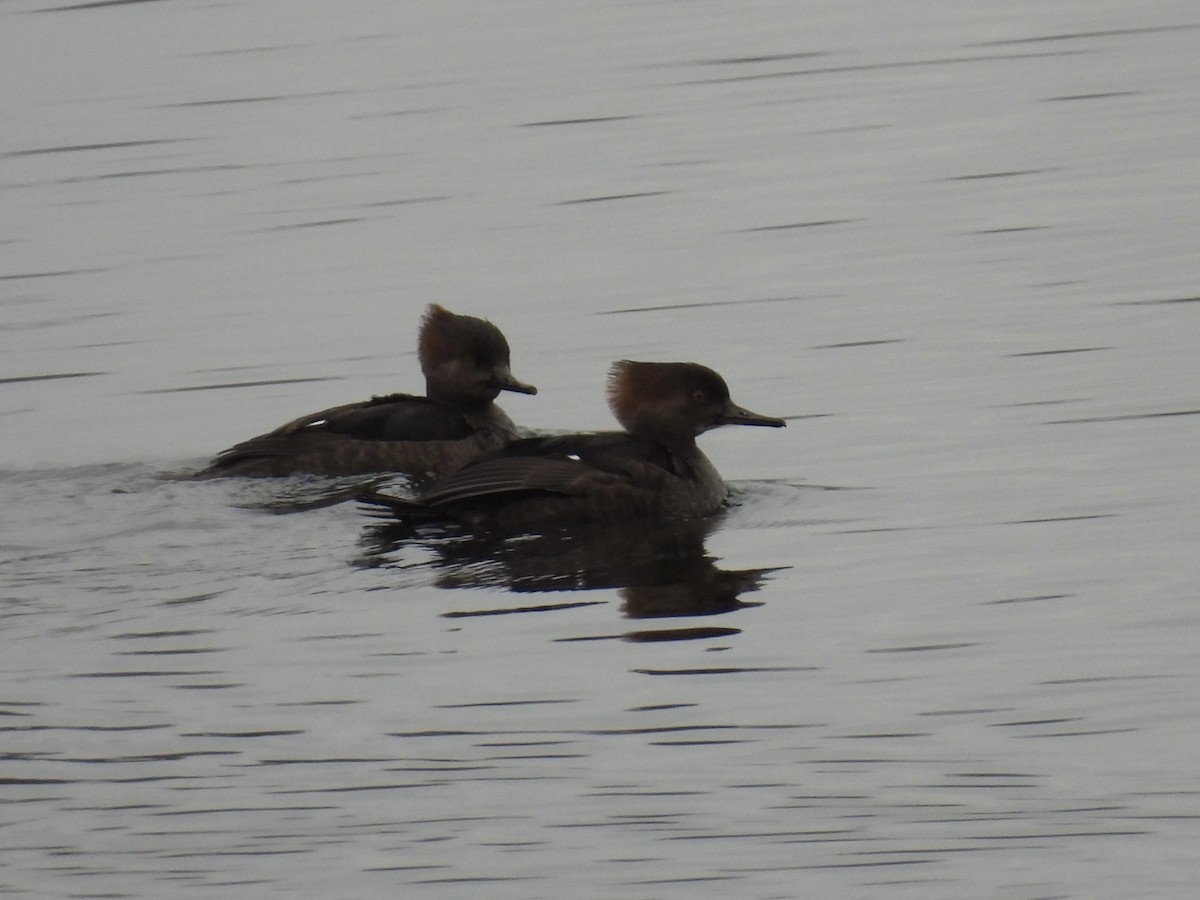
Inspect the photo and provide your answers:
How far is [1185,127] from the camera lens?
52.9 feet

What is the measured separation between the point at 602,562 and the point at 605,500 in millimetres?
696

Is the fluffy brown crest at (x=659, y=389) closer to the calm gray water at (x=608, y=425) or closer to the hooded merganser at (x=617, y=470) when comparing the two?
the hooded merganser at (x=617, y=470)

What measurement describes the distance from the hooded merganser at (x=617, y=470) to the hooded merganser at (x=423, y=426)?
2.99 ft

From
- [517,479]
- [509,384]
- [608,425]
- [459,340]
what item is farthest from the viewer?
[608,425]

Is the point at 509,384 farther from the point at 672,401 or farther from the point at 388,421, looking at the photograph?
the point at 672,401

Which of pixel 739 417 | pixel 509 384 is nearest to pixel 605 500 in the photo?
pixel 739 417

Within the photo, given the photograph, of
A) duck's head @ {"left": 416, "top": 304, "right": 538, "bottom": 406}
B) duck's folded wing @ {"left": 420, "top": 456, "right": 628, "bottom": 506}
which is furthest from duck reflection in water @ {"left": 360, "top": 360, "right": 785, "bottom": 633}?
duck's head @ {"left": 416, "top": 304, "right": 538, "bottom": 406}

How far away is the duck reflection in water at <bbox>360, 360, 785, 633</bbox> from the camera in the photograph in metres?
9.59

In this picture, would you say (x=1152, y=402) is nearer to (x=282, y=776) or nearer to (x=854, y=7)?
(x=282, y=776)

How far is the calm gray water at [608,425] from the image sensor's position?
6.77 meters

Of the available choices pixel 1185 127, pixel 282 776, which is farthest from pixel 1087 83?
pixel 282 776

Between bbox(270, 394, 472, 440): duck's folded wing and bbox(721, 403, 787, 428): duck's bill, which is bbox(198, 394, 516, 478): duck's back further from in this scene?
bbox(721, 403, 787, 428): duck's bill

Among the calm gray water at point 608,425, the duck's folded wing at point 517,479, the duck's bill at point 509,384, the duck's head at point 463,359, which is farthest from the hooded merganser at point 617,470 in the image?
the duck's head at point 463,359

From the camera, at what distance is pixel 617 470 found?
1041 centimetres
